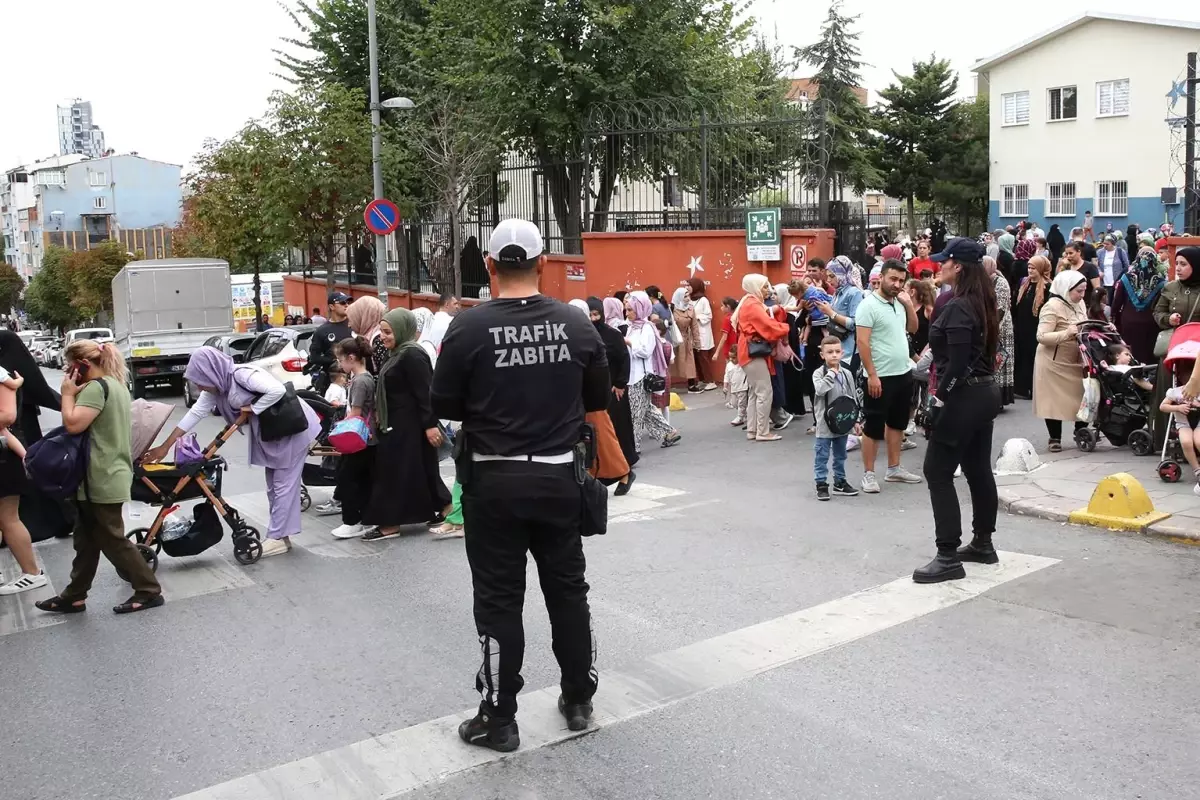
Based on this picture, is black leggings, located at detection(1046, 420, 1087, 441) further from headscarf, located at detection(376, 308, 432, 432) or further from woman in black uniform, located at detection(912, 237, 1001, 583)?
headscarf, located at detection(376, 308, 432, 432)

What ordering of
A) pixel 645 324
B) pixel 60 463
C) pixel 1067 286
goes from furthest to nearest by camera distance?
pixel 645 324 < pixel 1067 286 < pixel 60 463

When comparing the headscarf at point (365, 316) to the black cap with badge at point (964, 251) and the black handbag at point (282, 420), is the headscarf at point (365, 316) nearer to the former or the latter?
the black handbag at point (282, 420)

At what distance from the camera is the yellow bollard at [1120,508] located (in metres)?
8.07

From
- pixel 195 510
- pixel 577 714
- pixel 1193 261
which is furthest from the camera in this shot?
pixel 1193 261

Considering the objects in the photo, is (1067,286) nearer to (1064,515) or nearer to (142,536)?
(1064,515)

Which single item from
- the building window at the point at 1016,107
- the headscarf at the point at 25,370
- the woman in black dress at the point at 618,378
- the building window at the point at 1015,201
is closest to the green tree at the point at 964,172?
the building window at the point at 1015,201

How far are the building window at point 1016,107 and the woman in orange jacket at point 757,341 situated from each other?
31.3 meters

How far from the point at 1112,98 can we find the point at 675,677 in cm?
3739

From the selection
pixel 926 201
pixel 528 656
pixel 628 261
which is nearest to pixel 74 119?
pixel 926 201

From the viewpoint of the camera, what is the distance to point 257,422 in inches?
332

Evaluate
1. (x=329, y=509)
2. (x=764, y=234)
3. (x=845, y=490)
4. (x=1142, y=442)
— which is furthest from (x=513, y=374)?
(x=764, y=234)

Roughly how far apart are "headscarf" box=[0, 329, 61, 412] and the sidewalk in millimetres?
7240

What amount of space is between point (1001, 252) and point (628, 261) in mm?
6413

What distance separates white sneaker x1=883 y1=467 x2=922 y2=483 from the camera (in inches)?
400
